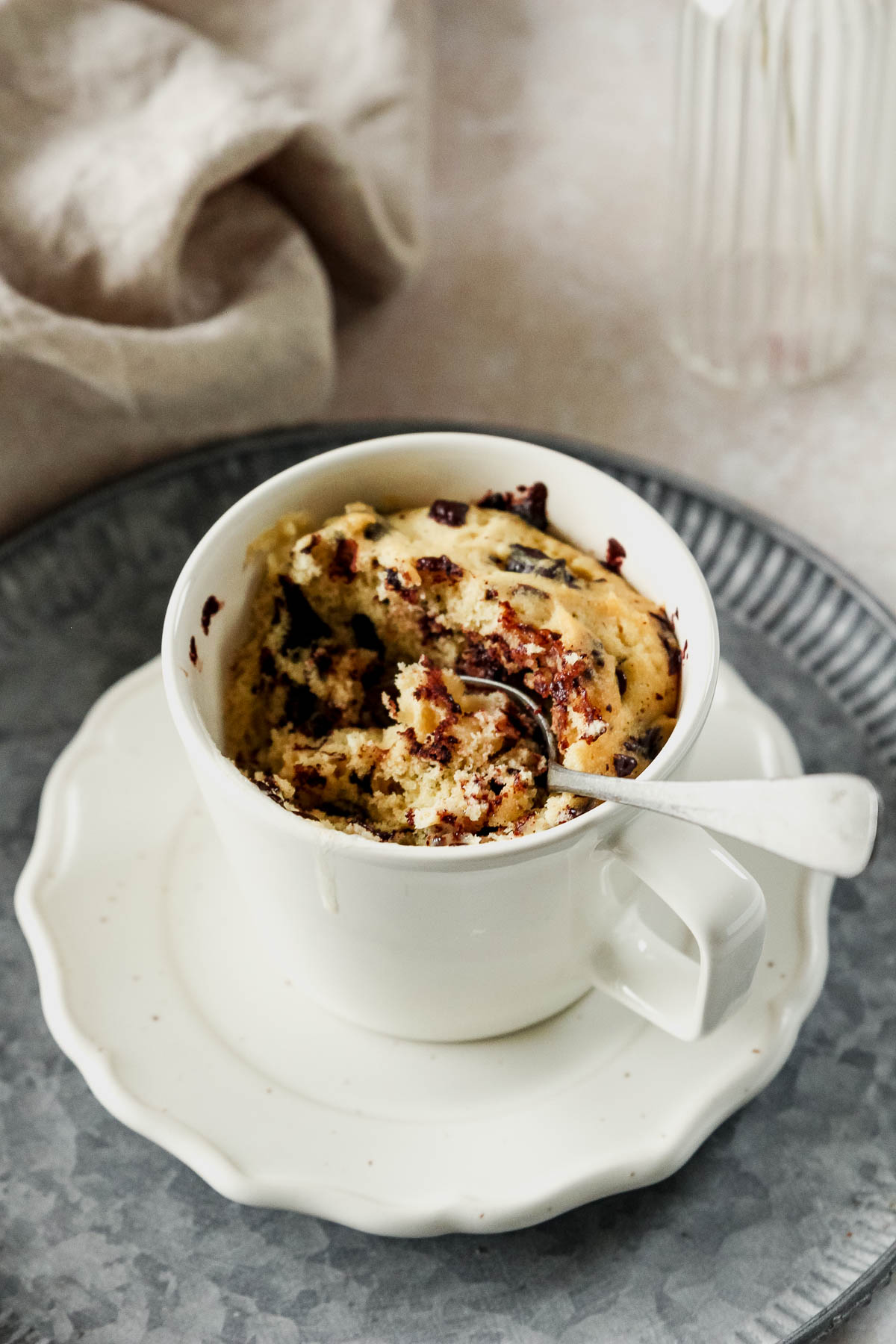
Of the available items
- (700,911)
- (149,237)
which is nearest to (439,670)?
(700,911)

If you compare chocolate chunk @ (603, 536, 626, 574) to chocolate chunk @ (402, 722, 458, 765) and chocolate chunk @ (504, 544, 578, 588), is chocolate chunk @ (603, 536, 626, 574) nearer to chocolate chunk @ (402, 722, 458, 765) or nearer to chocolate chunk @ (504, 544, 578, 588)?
chocolate chunk @ (504, 544, 578, 588)

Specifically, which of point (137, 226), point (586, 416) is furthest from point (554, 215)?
point (137, 226)

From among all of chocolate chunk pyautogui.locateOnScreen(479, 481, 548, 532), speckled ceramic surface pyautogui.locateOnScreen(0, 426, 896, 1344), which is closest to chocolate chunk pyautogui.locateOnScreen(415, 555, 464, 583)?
chocolate chunk pyautogui.locateOnScreen(479, 481, 548, 532)

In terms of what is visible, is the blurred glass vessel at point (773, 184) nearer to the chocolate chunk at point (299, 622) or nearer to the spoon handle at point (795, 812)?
the chocolate chunk at point (299, 622)

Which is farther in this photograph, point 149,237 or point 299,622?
point 149,237

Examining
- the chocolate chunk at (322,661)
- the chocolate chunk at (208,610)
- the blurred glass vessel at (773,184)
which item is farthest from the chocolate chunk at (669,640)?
the blurred glass vessel at (773,184)

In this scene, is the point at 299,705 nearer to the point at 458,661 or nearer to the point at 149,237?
the point at 458,661
